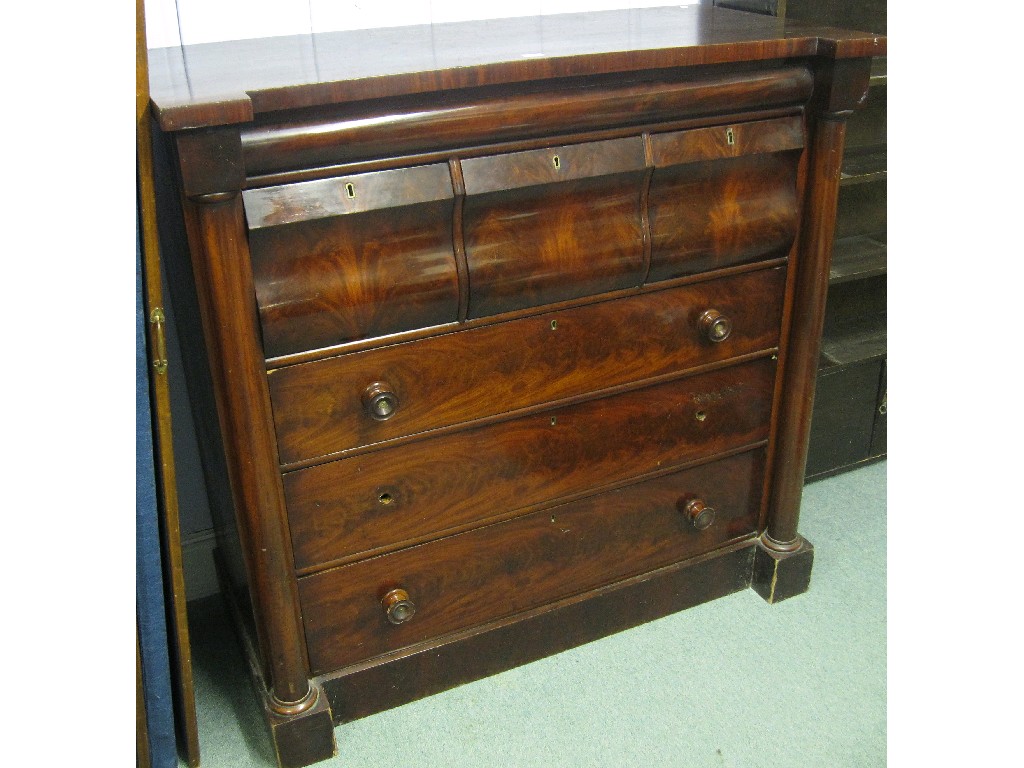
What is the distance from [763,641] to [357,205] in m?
1.32

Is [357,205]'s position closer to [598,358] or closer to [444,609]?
[598,358]

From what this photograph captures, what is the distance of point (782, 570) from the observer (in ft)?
7.14

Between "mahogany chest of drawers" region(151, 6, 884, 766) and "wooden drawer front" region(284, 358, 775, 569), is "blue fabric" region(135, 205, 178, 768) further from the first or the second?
"wooden drawer front" region(284, 358, 775, 569)

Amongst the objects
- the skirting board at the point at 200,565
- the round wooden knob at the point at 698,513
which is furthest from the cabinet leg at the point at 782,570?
the skirting board at the point at 200,565

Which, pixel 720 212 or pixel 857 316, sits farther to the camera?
pixel 857 316

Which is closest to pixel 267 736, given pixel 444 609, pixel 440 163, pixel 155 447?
pixel 444 609

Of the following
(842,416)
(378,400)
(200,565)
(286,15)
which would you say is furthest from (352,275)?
(842,416)

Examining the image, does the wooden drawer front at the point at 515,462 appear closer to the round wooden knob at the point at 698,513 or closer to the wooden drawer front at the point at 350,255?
the round wooden knob at the point at 698,513

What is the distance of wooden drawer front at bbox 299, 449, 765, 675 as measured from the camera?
180cm

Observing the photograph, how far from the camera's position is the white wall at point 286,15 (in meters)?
1.91

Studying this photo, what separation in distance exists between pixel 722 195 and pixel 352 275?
0.71 metres

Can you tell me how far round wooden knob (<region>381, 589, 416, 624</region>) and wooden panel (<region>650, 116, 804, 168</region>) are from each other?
92 cm

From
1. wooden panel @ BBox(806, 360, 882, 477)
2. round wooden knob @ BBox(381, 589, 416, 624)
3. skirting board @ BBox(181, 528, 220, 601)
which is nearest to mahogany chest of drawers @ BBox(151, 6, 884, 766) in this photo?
round wooden knob @ BBox(381, 589, 416, 624)

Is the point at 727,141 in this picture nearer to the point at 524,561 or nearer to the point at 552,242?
the point at 552,242
